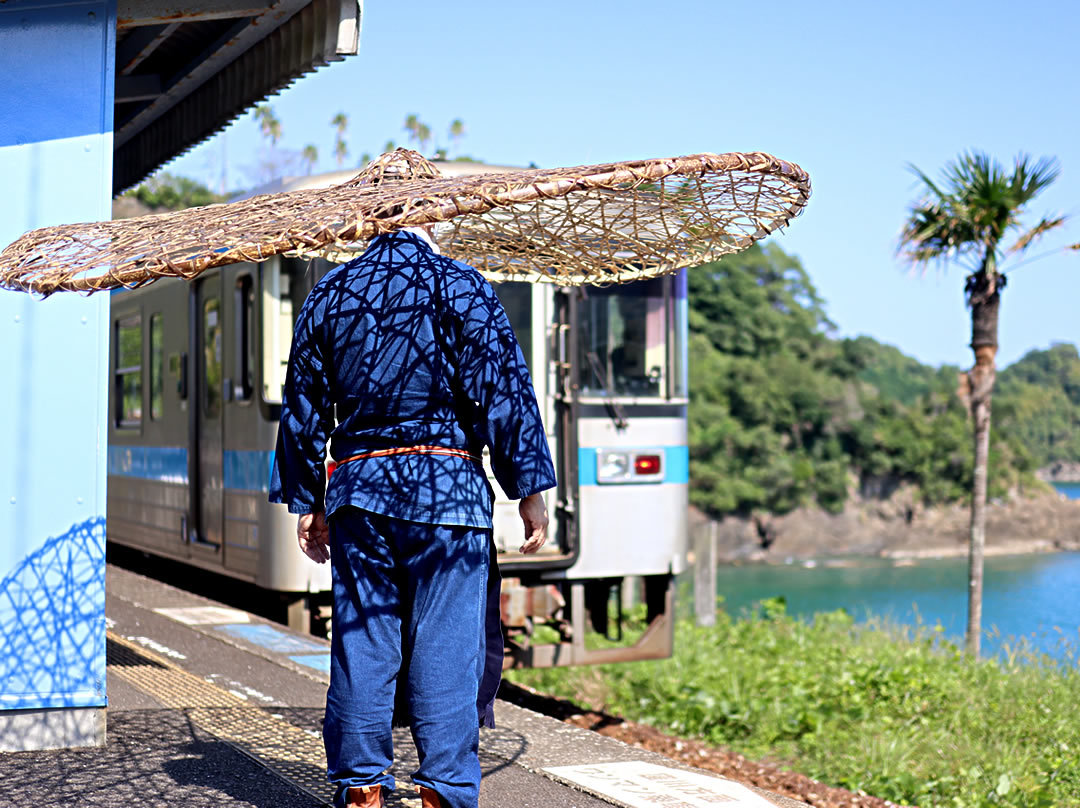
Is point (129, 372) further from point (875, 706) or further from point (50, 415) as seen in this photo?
point (50, 415)

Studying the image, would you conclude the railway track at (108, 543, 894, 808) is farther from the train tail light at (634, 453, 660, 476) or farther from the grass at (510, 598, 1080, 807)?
the train tail light at (634, 453, 660, 476)

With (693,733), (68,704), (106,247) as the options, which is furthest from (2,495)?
(693,733)

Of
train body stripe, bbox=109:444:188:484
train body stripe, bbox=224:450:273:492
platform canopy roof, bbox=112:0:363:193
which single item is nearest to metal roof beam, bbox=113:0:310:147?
platform canopy roof, bbox=112:0:363:193

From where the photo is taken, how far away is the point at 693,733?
884 centimetres

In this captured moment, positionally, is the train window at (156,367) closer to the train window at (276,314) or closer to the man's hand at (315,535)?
the train window at (276,314)

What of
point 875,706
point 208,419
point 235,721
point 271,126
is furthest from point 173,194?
A: point 235,721

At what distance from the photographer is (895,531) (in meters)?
63.5

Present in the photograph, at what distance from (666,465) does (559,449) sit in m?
0.79

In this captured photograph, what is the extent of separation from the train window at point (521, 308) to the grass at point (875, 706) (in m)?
2.94

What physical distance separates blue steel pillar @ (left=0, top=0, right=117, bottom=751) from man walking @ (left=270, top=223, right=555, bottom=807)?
1.33m

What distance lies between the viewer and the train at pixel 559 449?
299 inches

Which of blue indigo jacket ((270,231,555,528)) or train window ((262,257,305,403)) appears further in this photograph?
train window ((262,257,305,403))

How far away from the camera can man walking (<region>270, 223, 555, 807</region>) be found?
326 cm

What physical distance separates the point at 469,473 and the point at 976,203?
1025 cm
